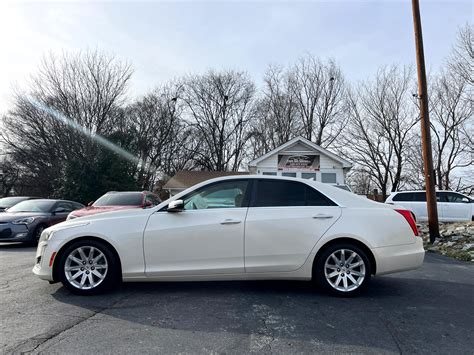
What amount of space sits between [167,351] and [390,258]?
3.11 m

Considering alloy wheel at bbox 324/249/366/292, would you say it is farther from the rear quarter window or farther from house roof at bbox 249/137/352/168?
house roof at bbox 249/137/352/168

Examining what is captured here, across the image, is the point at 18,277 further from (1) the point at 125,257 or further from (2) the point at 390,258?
(2) the point at 390,258

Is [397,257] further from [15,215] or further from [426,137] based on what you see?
[15,215]

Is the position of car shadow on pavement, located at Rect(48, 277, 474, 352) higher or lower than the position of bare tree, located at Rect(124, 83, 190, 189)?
lower

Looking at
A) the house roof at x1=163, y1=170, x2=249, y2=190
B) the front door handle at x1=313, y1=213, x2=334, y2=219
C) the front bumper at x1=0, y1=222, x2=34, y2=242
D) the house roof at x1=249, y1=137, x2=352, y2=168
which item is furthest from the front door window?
the house roof at x1=163, y1=170, x2=249, y2=190

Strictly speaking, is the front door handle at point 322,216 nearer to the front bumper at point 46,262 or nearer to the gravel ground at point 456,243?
the front bumper at point 46,262

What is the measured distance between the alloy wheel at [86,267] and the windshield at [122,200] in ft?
16.4

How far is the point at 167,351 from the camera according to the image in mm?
3029

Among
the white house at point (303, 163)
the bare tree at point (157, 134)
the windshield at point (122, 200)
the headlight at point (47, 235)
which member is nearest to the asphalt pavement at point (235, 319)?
the headlight at point (47, 235)

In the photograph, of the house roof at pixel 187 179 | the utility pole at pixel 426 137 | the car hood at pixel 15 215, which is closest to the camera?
the car hood at pixel 15 215

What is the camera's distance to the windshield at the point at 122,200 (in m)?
9.69

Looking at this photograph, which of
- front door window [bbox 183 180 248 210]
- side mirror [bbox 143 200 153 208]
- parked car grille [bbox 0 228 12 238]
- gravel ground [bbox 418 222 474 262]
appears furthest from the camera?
parked car grille [bbox 0 228 12 238]

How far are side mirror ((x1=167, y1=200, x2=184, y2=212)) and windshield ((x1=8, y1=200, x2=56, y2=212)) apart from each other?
8500 millimetres

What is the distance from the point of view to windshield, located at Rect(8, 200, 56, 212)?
1132 cm
